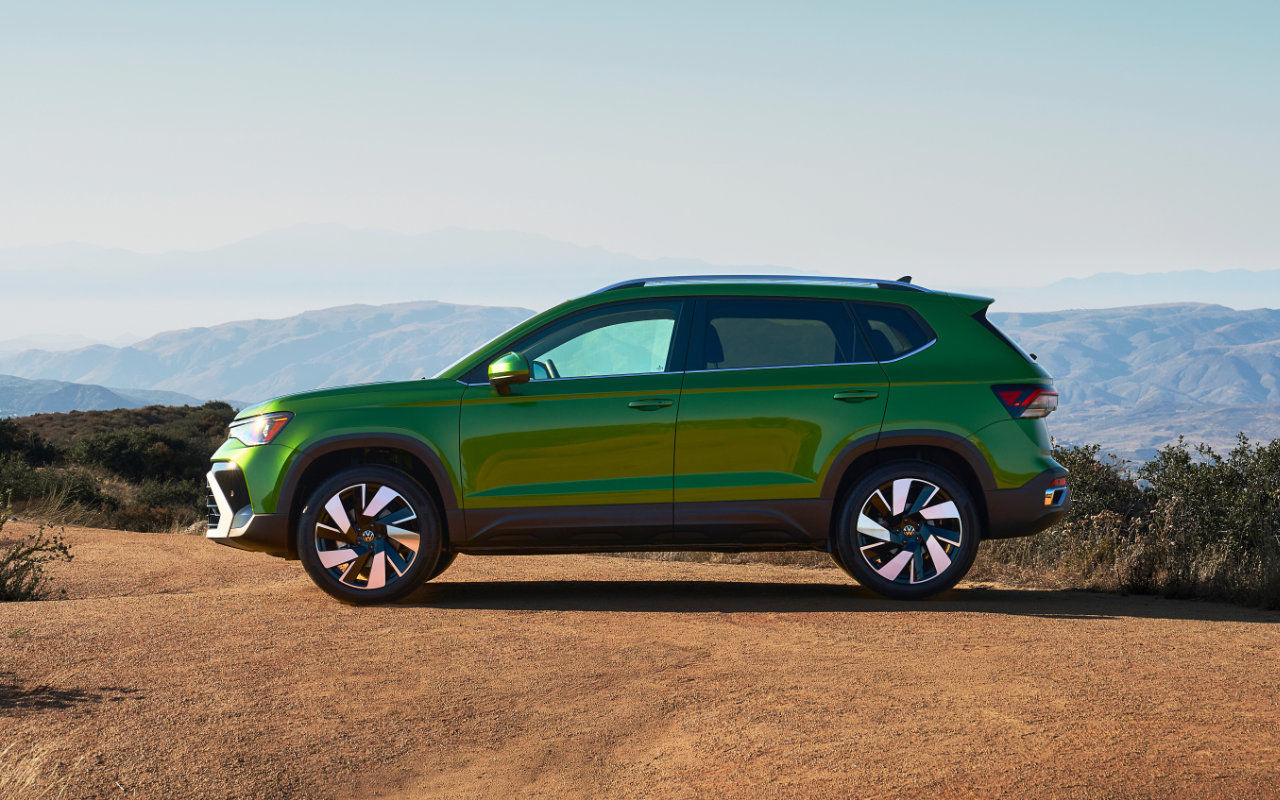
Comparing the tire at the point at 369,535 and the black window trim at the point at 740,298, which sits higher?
the black window trim at the point at 740,298

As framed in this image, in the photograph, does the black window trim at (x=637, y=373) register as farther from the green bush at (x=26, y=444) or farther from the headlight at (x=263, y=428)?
the green bush at (x=26, y=444)

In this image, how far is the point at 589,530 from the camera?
24.5 feet

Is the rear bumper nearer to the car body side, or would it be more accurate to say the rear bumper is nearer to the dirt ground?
the car body side

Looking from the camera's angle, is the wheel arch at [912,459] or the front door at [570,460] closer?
the front door at [570,460]

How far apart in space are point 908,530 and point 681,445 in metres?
1.54

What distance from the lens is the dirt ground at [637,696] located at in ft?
14.6

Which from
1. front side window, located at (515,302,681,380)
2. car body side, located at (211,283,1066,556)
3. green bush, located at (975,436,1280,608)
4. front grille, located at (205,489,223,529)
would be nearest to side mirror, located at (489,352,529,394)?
car body side, located at (211,283,1066,556)

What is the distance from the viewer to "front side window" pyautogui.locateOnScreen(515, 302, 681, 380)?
25.1 ft

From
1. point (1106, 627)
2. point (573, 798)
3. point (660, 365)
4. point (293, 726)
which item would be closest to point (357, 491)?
point (660, 365)

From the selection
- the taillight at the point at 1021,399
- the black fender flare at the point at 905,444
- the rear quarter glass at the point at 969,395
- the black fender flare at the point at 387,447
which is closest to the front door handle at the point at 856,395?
the rear quarter glass at the point at 969,395

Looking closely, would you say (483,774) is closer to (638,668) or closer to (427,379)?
(638,668)

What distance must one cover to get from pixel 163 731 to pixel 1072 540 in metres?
9.20

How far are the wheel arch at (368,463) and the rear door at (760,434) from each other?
1424 mm

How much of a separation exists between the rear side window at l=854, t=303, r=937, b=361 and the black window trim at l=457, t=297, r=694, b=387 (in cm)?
110
